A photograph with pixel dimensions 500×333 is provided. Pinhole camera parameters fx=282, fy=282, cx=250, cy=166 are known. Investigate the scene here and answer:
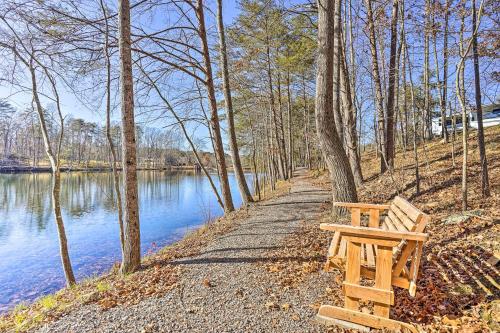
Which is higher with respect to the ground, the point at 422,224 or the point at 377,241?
the point at 422,224

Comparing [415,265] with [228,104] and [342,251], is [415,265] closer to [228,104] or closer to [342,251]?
[342,251]

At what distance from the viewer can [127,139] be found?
14.8ft

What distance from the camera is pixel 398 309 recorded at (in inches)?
112

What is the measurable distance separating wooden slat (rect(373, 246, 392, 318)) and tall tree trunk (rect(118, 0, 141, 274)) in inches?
146

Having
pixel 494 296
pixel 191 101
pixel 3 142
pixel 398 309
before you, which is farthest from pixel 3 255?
pixel 3 142

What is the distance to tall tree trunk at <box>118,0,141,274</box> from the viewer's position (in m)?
4.50

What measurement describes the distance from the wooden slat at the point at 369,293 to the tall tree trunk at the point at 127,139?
11.4 ft

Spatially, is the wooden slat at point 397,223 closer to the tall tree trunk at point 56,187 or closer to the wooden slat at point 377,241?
the wooden slat at point 377,241

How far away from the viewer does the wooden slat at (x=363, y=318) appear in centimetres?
249

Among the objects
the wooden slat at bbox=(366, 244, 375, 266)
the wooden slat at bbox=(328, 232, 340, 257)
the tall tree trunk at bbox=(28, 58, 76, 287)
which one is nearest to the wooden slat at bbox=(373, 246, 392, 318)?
the wooden slat at bbox=(366, 244, 375, 266)

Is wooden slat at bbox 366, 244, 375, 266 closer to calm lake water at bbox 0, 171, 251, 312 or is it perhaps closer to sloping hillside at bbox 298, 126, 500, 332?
sloping hillside at bbox 298, 126, 500, 332

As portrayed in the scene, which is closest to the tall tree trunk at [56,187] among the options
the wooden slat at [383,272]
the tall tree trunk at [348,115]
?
the wooden slat at [383,272]

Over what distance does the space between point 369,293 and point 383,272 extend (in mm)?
231

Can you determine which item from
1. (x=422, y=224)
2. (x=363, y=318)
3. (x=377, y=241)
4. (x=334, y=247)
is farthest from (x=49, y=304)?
(x=422, y=224)
